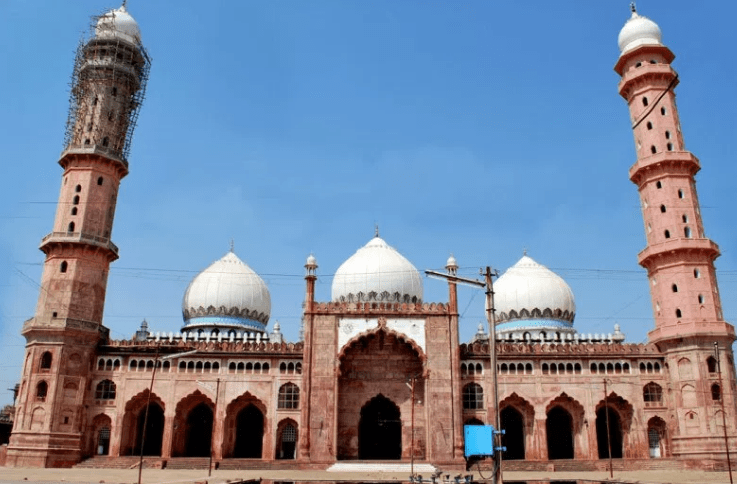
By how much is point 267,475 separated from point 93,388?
518 inches

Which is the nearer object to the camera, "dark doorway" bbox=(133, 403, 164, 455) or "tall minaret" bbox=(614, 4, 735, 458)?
"tall minaret" bbox=(614, 4, 735, 458)

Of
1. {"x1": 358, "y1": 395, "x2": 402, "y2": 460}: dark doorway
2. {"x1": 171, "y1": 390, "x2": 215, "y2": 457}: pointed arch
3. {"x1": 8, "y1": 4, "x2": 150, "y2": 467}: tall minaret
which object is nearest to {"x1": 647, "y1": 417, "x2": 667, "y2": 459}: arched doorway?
{"x1": 358, "y1": 395, "x2": 402, "y2": 460}: dark doorway

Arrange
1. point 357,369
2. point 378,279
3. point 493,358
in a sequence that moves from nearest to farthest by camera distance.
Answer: point 493,358
point 357,369
point 378,279

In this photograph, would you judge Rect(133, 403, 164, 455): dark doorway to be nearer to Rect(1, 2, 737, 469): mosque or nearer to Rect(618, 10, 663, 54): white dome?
Rect(1, 2, 737, 469): mosque

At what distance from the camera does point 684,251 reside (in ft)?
123

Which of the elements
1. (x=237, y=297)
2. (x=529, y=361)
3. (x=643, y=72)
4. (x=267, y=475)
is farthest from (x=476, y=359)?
(x=643, y=72)

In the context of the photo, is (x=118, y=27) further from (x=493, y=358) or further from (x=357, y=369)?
(x=493, y=358)

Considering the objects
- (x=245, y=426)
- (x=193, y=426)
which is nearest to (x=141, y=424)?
(x=193, y=426)

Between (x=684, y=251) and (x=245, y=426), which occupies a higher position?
(x=684, y=251)

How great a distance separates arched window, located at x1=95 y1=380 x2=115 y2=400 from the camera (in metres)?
37.3

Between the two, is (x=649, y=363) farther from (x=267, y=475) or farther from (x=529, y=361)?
(x=267, y=475)

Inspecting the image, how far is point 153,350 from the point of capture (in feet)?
125

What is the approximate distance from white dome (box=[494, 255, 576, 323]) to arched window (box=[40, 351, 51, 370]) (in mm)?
29336

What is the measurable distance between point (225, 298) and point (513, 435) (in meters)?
21.5
